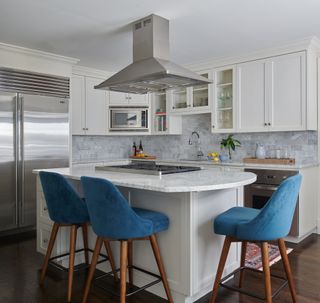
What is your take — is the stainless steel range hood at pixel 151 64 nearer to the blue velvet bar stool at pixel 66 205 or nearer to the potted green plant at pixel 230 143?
the blue velvet bar stool at pixel 66 205

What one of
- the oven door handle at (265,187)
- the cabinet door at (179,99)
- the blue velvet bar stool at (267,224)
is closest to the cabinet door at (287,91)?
the oven door handle at (265,187)

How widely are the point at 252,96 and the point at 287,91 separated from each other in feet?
1.58

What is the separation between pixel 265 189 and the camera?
3904 mm

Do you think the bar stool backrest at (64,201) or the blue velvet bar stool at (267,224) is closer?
the blue velvet bar stool at (267,224)

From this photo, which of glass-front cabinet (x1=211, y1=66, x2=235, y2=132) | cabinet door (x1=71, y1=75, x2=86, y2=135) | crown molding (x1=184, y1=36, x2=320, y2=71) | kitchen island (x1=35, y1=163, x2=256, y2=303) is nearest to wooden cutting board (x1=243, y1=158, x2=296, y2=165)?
glass-front cabinet (x1=211, y1=66, x2=235, y2=132)

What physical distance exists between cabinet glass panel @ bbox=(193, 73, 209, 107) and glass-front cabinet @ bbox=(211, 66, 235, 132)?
0.19m

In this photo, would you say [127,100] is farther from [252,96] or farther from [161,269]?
[161,269]

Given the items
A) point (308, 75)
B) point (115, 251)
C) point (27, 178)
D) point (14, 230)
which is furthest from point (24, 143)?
point (308, 75)

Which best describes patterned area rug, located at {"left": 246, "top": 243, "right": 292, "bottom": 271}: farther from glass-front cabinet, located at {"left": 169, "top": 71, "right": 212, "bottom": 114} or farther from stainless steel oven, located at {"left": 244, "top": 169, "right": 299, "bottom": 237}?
glass-front cabinet, located at {"left": 169, "top": 71, "right": 212, "bottom": 114}

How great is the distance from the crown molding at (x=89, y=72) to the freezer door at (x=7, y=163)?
4.40ft

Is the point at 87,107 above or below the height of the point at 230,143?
above

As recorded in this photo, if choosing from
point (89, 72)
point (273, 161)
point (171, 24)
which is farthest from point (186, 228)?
point (89, 72)

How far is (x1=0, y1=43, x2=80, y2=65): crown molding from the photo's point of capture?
402cm

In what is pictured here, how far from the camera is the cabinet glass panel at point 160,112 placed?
5.58 meters
